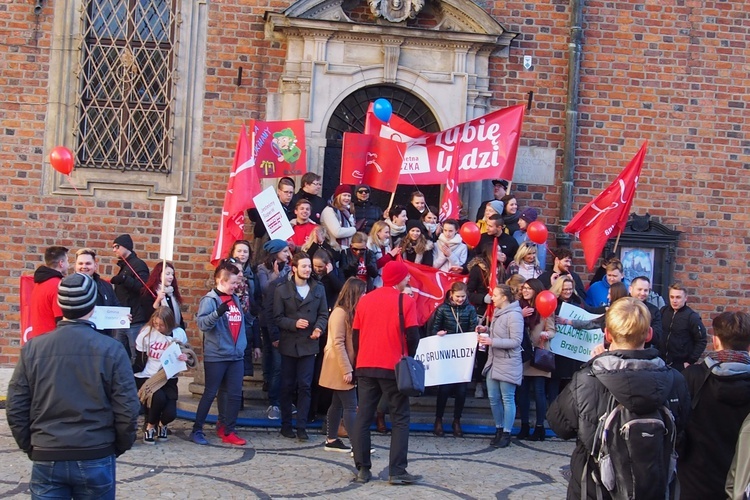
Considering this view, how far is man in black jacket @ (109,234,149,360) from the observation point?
9.52 m

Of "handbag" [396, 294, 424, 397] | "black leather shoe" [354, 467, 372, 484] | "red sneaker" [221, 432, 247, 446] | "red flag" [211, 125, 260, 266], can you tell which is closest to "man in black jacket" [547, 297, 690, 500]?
"handbag" [396, 294, 424, 397]

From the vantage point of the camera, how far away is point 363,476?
7.41 meters

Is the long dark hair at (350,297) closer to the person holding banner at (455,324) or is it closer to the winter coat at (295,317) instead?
the winter coat at (295,317)

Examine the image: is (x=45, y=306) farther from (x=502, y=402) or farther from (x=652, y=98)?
(x=652, y=98)

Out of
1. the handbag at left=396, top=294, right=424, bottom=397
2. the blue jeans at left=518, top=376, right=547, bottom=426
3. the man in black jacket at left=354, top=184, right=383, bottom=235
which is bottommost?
the blue jeans at left=518, top=376, right=547, bottom=426

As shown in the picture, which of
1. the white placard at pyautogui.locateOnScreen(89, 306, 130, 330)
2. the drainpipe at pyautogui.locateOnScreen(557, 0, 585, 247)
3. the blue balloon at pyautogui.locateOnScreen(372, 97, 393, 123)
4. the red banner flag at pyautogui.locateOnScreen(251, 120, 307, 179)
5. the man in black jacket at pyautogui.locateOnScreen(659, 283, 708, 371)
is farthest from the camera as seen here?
the drainpipe at pyautogui.locateOnScreen(557, 0, 585, 247)

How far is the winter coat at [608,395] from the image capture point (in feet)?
14.6

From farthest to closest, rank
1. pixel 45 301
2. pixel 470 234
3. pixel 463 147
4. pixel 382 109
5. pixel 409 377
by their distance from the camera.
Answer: pixel 463 147
pixel 382 109
pixel 470 234
pixel 45 301
pixel 409 377

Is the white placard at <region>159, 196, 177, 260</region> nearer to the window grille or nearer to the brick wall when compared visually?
the window grille

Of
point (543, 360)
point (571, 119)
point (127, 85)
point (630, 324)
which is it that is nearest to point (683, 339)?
point (543, 360)

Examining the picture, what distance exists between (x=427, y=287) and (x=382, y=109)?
2337 mm

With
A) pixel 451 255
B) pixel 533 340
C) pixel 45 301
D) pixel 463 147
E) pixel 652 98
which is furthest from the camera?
pixel 652 98

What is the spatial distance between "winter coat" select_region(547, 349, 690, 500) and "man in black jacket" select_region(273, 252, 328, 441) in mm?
4387

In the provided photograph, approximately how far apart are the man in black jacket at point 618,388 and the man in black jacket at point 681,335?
5.38 meters
